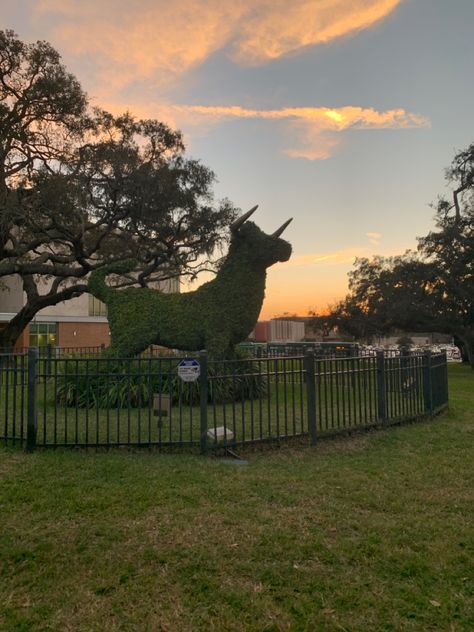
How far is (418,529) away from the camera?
3.96 metres

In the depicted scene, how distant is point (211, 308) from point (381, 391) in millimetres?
4366

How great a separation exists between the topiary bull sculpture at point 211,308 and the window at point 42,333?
34.8m

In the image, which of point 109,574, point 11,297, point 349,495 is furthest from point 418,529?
point 11,297

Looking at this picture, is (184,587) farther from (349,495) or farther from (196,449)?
(196,449)

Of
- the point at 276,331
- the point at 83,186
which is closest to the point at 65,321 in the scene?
the point at 83,186

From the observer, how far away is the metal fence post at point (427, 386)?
29.0ft

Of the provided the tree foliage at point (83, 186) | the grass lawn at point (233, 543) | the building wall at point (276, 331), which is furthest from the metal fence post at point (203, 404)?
the building wall at point (276, 331)

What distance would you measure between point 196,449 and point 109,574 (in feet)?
10.3

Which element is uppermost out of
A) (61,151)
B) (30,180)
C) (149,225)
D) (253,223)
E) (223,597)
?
(61,151)

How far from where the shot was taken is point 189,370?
20.4 ft

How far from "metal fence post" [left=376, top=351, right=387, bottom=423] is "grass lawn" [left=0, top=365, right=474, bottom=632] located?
1.77m

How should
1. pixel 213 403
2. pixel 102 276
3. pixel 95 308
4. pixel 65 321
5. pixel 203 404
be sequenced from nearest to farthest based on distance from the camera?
pixel 203 404 → pixel 213 403 → pixel 102 276 → pixel 65 321 → pixel 95 308

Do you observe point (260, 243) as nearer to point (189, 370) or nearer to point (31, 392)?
point (189, 370)

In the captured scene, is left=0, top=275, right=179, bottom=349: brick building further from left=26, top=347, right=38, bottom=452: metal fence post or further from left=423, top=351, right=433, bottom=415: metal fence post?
left=26, top=347, right=38, bottom=452: metal fence post
